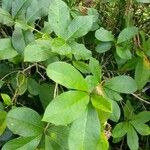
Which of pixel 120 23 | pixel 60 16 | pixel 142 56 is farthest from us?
pixel 120 23

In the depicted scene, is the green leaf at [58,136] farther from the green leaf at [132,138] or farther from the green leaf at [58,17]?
the green leaf at [132,138]

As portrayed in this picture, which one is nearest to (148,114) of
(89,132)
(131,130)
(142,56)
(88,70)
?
(131,130)

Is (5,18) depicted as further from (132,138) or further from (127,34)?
(132,138)

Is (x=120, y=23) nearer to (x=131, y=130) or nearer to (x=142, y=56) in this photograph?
(x=142, y=56)

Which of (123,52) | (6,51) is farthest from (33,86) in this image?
(123,52)

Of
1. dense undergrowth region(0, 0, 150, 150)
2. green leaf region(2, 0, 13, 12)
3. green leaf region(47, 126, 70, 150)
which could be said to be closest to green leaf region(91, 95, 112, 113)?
dense undergrowth region(0, 0, 150, 150)

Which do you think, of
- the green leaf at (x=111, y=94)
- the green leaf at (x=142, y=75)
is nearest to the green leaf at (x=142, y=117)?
the green leaf at (x=142, y=75)
